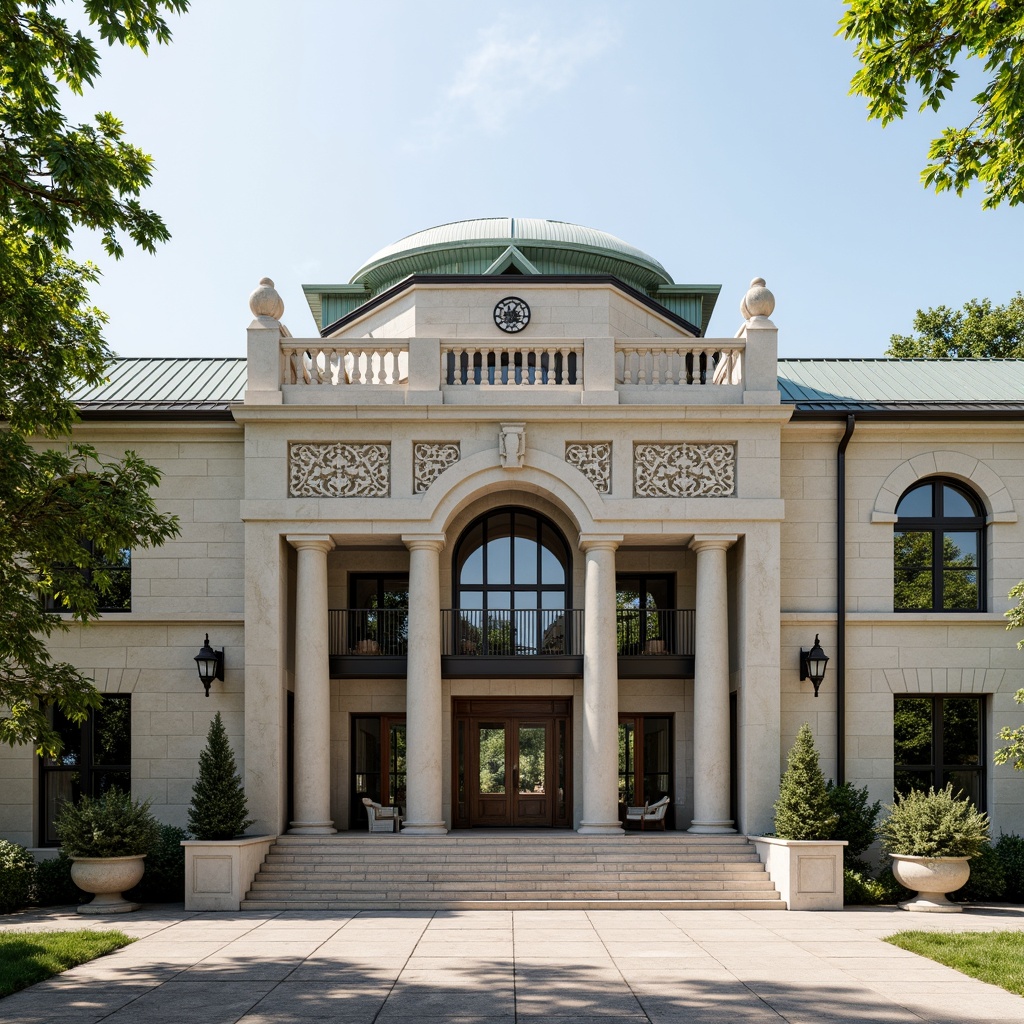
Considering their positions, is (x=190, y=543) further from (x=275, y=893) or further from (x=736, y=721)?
(x=736, y=721)

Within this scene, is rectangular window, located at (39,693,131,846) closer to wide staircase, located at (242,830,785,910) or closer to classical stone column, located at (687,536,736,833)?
wide staircase, located at (242,830,785,910)

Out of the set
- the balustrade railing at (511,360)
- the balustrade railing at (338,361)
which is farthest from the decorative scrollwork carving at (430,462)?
the balustrade railing at (338,361)

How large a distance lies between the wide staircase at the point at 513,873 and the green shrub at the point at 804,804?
1.14 meters

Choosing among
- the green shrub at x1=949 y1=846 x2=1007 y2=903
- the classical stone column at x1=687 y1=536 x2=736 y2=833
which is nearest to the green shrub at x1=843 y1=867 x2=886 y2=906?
the green shrub at x1=949 y1=846 x2=1007 y2=903

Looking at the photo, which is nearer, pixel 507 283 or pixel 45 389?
pixel 45 389

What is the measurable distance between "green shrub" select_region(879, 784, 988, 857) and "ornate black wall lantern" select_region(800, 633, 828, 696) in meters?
2.95

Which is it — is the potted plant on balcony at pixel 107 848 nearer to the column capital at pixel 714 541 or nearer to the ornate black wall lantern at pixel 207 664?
the ornate black wall lantern at pixel 207 664

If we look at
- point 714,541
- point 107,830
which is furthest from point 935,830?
point 107,830

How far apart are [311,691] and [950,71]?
47.5 feet

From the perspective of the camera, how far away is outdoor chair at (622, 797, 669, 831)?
72.3 feet

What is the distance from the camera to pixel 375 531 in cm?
2080

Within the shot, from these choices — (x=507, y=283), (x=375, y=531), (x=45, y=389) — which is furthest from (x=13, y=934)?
(x=507, y=283)

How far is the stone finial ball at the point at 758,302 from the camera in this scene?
21438 millimetres

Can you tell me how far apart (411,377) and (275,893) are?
9394 millimetres
